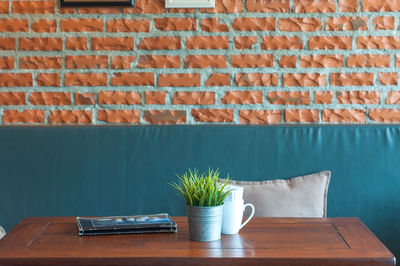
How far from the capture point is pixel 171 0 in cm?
216

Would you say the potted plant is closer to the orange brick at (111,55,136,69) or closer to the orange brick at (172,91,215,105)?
the orange brick at (172,91,215,105)

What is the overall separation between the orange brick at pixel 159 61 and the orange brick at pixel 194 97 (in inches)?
4.9

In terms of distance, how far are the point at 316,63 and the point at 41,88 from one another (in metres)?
1.18

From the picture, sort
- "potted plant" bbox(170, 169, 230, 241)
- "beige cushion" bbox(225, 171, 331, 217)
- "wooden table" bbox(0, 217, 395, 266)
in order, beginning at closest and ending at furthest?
"wooden table" bbox(0, 217, 395, 266) → "potted plant" bbox(170, 169, 230, 241) → "beige cushion" bbox(225, 171, 331, 217)

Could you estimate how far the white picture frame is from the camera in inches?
85.0

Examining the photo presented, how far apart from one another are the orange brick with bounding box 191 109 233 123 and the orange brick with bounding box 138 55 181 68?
22 cm

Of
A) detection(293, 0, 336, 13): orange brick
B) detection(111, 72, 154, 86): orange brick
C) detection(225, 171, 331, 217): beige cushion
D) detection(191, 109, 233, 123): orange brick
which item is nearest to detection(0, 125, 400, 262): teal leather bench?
detection(225, 171, 331, 217): beige cushion

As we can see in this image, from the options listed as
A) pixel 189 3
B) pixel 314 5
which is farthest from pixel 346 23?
pixel 189 3

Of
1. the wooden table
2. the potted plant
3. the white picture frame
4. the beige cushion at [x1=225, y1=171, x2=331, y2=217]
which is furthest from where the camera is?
the white picture frame

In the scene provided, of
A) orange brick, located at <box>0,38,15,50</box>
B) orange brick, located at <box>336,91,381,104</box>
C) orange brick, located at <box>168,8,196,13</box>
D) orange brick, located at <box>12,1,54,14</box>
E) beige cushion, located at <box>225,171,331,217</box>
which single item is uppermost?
orange brick, located at <box>12,1,54,14</box>

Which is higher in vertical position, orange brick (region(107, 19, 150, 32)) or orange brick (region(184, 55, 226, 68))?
orange brick (region(107, 19, 150, 32))

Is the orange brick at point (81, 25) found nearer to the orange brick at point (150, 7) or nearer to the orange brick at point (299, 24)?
the orange brick at point (150, 7)

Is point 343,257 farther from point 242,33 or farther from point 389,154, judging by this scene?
point 242,33

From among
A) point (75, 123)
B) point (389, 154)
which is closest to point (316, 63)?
point (389, 154)
